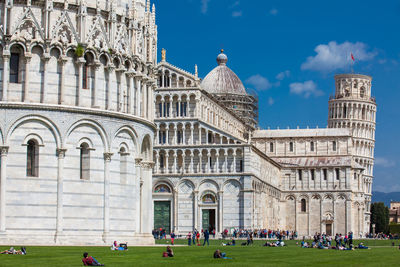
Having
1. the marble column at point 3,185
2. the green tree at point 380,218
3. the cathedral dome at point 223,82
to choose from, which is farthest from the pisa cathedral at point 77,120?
the green tree at point 380,218

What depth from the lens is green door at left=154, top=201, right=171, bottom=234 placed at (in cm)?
8906

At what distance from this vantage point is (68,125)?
44938mm

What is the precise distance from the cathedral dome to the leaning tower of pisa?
24115mm

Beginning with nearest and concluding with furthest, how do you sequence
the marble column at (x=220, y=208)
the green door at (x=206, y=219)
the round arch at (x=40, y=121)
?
the round arch at (x=40, y=121)
the marble column at (x=220, y=208)
the green door at (x=206, y=219)

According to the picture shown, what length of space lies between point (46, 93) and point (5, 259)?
1665 cm

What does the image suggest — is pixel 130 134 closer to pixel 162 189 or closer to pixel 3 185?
pixel 3 185

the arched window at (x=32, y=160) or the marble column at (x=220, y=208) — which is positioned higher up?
the arched window at (x=32, y=160)

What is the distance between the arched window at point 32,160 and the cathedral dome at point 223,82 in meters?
73.0

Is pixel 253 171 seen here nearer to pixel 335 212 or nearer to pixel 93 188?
pixel 335 212

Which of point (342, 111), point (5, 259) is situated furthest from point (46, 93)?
point (342, 111)

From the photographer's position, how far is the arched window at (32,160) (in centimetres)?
4416

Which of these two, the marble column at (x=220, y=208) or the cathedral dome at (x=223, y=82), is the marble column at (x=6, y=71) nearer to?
the marble column at (x=220, y=208)

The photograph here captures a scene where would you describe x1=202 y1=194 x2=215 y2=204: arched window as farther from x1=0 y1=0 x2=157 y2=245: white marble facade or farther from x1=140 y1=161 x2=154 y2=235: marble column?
x1=0 y1=0 x2=157 y2=245: white marble facade

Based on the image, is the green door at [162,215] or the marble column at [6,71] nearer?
the marble column at [6,71]
